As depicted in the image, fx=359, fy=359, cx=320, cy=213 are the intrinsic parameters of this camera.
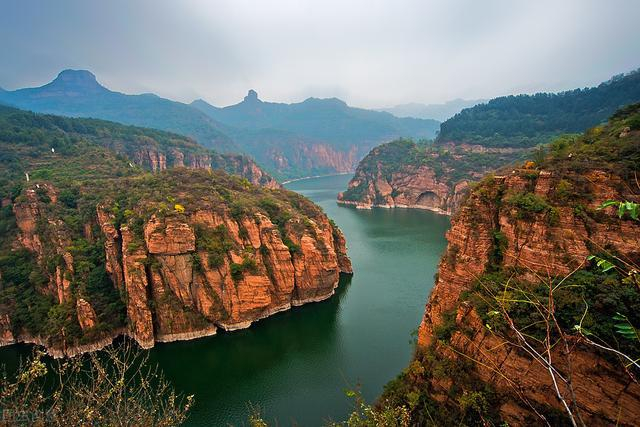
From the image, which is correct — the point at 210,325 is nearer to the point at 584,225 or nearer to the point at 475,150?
the point at 584,225

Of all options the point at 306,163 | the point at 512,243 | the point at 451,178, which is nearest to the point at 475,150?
the point at 451,178

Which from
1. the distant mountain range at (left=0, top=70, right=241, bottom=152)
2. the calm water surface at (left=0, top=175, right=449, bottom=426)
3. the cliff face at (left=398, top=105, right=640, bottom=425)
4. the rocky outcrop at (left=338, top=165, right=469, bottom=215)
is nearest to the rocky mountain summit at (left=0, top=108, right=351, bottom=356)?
the calm water surface at (left=0, top=175, right=449, bottom=426)

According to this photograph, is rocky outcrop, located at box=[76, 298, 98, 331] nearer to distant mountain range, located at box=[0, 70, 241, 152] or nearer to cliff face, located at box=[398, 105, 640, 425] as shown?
cliff face, located at box=[398, 105, 640, 425]

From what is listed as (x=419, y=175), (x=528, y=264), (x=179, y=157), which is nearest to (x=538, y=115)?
(x=419, y=175)

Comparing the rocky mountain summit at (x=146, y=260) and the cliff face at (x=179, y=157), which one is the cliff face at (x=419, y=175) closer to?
the cliff face at (x=179, y=157)

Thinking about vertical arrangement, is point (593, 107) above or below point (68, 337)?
above
